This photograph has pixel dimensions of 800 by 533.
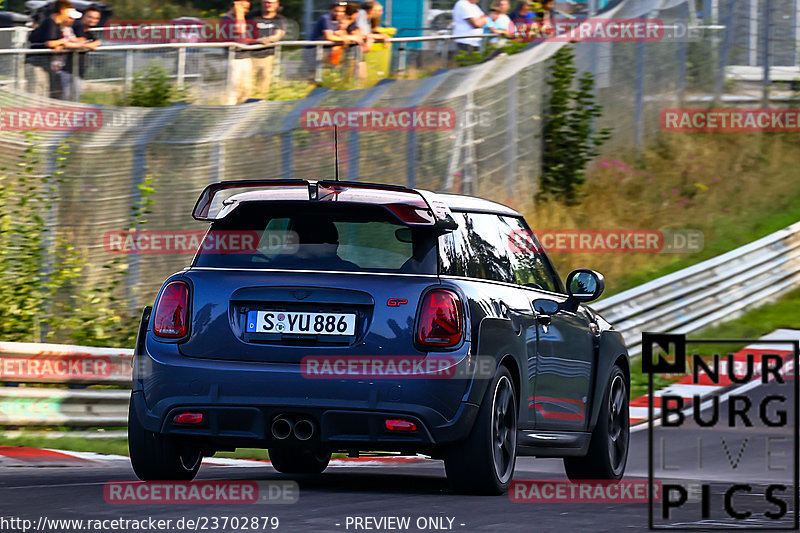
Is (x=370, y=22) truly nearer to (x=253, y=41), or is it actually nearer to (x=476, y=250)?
(x=253, y=41)

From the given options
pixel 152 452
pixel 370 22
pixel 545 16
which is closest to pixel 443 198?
pixel 152 452

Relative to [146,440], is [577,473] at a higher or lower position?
lower

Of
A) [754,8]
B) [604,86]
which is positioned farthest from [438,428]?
[754,8]

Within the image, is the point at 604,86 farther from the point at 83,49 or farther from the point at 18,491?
the point at 18,491

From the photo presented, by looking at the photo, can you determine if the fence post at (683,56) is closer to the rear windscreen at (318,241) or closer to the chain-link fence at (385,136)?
the chain-link fence at (385,136)

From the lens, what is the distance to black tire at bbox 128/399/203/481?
804 cm

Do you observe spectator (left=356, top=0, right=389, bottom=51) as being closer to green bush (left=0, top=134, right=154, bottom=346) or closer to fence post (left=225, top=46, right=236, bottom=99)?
fence post (left=225, top=46, right=236, bottom=99)

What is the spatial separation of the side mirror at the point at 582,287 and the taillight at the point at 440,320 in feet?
5.49

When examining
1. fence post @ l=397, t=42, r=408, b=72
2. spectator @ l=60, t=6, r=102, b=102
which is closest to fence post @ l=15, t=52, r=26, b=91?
spectator @ l=60, t=6, r=102, b=102

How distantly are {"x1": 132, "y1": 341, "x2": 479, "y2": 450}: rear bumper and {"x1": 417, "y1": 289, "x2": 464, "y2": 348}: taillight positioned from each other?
105 millimetres

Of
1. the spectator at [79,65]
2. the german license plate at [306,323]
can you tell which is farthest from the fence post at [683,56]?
the german license plate at [306,323]

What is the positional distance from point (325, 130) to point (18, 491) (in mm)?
11209

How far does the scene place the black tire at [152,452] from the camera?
316 inches

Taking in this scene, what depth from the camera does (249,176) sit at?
17.7 metres
